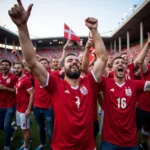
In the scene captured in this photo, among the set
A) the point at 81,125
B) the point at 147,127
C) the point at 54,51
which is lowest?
the point at 147,127

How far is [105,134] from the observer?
103 inches

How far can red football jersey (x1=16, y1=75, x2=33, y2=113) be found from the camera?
4074 millimetres

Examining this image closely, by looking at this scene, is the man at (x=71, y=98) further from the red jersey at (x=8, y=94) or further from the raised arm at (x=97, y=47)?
the red jersey at (x=8, y=94)

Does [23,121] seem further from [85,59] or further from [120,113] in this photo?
[120,113]

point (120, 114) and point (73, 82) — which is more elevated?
point (73, 82)

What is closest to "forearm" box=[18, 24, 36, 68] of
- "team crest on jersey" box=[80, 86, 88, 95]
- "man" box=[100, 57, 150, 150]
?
"team crest on jersey" box=[80, 86, 88, 95]

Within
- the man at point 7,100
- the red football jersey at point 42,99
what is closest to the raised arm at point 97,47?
the red football jersey at point 42,99

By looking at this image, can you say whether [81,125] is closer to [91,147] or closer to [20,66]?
[91,147]

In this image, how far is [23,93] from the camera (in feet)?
13.6

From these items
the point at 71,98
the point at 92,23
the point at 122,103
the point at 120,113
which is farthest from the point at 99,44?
the point at 120,113

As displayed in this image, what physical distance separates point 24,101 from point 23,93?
180mm

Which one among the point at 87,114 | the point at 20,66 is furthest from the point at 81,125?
the point at 20,66

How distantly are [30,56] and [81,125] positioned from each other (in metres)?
0.98

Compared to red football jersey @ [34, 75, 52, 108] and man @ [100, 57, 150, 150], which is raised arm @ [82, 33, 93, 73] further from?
red football jersey @ [34, 75, 52, 108]
